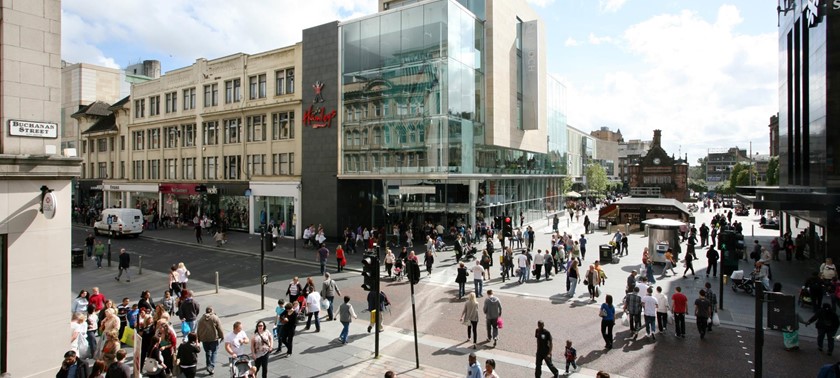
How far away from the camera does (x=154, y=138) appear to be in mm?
45969

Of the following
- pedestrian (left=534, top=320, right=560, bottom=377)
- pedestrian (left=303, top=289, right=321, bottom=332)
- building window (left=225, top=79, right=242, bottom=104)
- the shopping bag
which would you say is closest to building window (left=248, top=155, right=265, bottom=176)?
building window (left=225, top=79, right=242, bottom=104)

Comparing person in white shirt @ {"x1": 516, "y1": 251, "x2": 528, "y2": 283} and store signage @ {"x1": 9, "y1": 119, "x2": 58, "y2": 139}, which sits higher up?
store signage @ {"x1": 9, "y1": 119, "x2": 58, "y2": 139}

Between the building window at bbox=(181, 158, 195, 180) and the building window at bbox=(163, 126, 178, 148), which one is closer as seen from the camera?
the building window at bbox=(181, 158, 195, 180)

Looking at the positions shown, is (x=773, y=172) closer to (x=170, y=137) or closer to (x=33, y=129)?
(x=170, y=137)

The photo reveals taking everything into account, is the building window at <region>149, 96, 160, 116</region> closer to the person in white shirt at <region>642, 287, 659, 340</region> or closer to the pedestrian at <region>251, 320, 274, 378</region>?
the pedestrian at <region>251, 320, 274, 378</region>

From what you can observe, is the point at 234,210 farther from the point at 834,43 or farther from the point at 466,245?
the point at 834,43

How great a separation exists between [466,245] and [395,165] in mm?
7548

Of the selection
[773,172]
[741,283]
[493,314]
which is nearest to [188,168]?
[493,314]

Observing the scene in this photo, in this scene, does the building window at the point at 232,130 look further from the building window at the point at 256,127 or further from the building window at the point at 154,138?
the building window at the point at 154,138

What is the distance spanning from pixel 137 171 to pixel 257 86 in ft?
66.6

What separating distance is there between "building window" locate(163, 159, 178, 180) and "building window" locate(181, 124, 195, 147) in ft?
7.34

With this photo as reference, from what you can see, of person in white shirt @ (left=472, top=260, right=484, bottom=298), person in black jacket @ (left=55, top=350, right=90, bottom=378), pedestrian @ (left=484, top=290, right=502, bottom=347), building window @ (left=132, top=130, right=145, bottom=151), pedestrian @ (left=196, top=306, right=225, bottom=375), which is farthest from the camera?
building window @ (left=132, top=130, right=145, bottom=151)

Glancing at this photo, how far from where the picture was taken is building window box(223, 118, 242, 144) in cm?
3847

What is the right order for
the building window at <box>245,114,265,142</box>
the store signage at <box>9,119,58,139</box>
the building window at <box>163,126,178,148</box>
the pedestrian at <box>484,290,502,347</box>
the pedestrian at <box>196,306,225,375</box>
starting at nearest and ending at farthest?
the store signage at <box>9,119,58,139</box>, the pedestrian at <box>196,306,225,375</box>, the pedestrian at <box>484,290,502,347</box>, the building window at <box>245,114,265,142</box>, the building window at <box>163,126,178,148</box>
